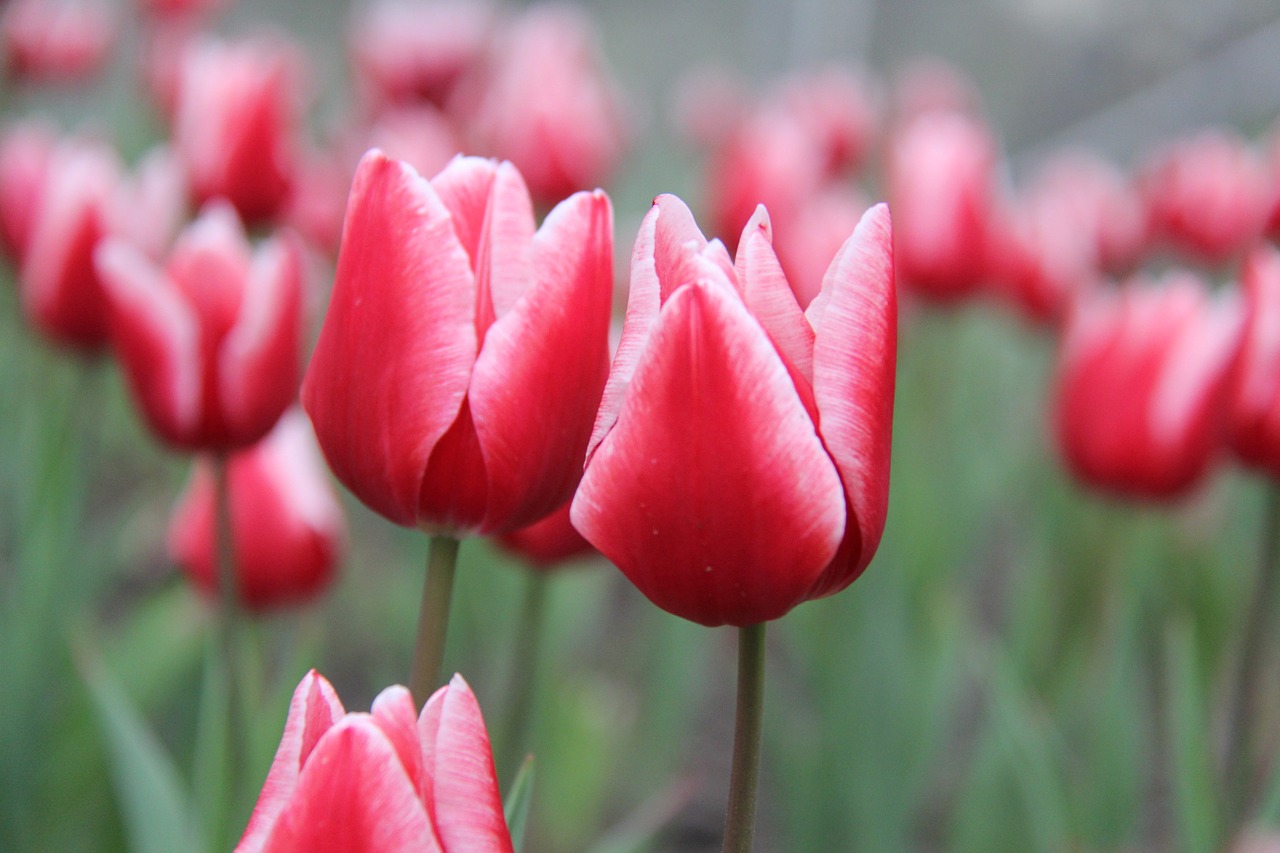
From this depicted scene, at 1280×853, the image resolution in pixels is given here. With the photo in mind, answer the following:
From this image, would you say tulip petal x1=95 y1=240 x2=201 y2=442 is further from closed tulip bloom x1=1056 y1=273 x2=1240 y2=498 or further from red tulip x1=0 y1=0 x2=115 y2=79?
red tulip x1=0 y1=0 x2=115 y2=79

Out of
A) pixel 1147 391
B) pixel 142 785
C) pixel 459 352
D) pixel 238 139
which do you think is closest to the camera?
pixel 459 352

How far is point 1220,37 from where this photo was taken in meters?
3.50

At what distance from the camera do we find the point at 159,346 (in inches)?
28.5

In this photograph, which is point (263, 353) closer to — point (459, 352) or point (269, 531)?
point (269, 531)

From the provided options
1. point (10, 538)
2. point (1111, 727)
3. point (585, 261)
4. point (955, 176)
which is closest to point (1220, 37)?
point (955, 176)

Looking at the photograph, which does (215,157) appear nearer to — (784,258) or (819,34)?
(784,258)

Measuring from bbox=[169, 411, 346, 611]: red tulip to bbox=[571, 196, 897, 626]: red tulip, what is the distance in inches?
22.1

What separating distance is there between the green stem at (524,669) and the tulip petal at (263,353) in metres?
0.19

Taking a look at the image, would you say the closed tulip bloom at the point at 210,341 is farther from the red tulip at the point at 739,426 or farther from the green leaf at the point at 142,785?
the red tulip at the point at 739,426

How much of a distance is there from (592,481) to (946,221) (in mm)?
1303

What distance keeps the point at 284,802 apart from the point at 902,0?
17.2 feet

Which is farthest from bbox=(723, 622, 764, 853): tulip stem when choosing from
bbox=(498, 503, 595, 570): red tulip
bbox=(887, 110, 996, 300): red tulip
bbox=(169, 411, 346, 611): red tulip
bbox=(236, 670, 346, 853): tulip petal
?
bbox=(887, 110, 996, 300): red tulip

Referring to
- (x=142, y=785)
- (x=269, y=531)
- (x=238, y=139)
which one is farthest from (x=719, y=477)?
(x=238, y=139)

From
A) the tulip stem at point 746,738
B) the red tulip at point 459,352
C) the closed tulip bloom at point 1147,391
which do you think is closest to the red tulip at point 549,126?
the closed tulip bloom at point 1147,391
